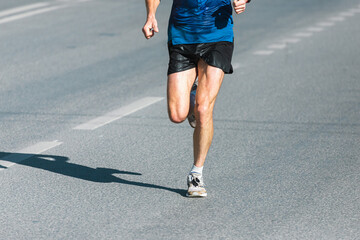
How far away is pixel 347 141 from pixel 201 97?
Result: 2211 mm

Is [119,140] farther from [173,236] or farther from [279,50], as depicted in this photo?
[279,50]

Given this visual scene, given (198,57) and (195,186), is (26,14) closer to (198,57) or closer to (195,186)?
(198,57)

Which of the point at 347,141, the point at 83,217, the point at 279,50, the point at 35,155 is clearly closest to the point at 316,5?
the point at 279,50

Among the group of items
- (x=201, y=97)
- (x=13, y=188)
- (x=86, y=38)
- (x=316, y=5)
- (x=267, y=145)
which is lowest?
(x=316, y=5)

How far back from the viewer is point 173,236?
5.06 meters

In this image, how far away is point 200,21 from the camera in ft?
19.7

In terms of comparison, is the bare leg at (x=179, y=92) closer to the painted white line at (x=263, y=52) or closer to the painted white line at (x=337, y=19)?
the painted white line at (x=263, y=52)

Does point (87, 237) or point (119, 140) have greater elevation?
point (87, 237)

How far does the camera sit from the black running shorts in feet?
19.6

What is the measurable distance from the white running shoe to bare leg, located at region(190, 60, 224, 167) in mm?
110

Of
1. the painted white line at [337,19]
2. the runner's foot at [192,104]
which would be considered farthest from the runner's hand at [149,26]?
the painted white line at [337,19]

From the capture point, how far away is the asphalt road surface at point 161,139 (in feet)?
17.7

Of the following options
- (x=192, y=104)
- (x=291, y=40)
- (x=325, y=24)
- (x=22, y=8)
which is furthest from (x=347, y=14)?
(x=192, y=104)

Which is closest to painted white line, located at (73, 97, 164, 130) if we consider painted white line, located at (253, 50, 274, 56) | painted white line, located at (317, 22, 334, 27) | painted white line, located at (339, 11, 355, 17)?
painted white line, located at (253, 50, 274, 56)
